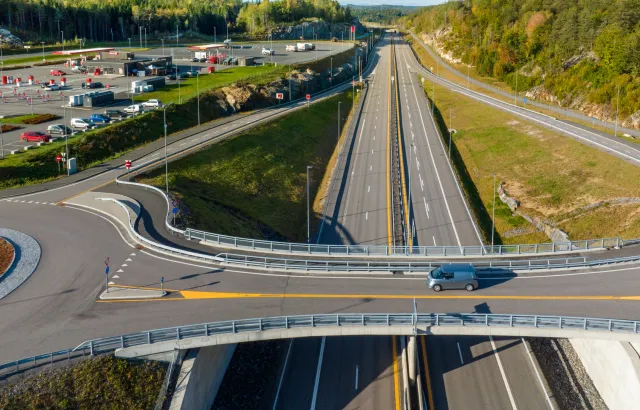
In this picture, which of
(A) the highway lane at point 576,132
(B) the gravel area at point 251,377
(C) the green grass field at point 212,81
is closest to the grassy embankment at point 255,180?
(B) the gravel area at point 251,377

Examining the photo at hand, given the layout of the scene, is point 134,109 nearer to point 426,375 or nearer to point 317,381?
point 317,381

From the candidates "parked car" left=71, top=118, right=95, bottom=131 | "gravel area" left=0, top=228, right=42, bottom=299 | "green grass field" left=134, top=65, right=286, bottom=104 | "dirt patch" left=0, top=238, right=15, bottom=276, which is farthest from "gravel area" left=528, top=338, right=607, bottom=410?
"green grass field" left=134, top=65, right=286, bottom=104

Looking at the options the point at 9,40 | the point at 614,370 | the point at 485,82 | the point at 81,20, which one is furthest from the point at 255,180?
the point at 81,20

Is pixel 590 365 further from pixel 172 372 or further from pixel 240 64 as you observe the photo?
pixel 240 64

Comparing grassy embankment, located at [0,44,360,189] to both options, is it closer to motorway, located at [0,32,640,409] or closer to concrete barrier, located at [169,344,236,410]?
motorway, located at [0,32,640,409]

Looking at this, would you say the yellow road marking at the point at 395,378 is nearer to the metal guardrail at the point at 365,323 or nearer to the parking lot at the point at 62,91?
the metal guardrail at the point at 365,323
